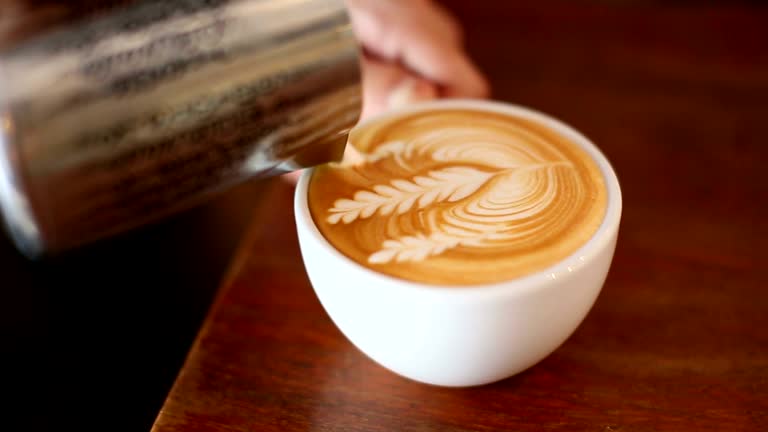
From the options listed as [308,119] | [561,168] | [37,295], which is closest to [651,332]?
[561,168]

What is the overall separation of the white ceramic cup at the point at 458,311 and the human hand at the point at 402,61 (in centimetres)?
41

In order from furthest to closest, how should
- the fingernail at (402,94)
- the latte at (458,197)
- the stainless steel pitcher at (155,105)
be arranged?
the fingernail at (402,94) → the latte at (458,197) → the stainless steel pitcher at (155,105)

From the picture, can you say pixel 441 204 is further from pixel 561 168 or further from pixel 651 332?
pixel 651 332

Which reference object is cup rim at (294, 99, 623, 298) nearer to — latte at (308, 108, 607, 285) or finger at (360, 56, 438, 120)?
latte at (308, 108, 607, 285)

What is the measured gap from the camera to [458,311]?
0.51 metres

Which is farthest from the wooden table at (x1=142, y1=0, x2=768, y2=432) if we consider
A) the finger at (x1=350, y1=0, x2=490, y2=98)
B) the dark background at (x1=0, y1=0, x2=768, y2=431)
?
the finger at (x1=350, y1=0, x2=490, y2=98)

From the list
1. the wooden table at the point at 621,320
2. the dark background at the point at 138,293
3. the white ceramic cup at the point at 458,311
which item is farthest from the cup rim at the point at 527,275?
the dark background at the point at 138,293

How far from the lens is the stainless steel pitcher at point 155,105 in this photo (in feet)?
1.43

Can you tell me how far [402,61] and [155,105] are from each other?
609 mm

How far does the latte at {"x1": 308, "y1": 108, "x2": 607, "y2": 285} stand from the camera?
0.55 meters

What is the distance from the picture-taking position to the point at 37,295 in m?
1.25

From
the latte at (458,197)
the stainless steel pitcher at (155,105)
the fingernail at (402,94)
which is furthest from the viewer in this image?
the fingernail at (402,94)

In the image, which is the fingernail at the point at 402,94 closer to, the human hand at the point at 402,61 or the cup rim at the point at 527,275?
the human hand at the point at 402,61

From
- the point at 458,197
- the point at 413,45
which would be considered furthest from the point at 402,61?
the point at 458,197
